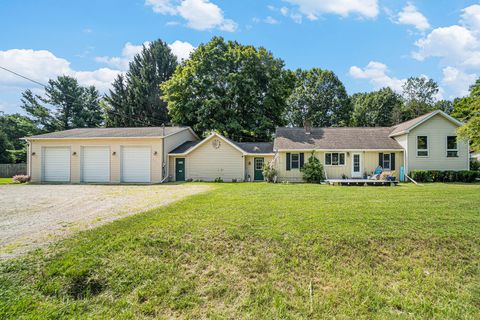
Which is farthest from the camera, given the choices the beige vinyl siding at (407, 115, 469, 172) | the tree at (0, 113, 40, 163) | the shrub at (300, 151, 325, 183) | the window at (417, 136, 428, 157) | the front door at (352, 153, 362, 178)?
the tree at (0, 113, 40, 163)

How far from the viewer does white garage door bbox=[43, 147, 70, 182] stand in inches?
788

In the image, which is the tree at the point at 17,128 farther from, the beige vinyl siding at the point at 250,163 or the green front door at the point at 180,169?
the beige vinyl siding at the point at 250,163

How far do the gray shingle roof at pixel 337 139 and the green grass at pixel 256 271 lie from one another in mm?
13387

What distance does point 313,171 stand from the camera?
18.4 meters

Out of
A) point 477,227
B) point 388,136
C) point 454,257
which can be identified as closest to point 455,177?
point 388,136

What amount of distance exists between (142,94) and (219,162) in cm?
1867

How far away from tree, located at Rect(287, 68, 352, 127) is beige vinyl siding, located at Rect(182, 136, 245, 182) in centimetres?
1785

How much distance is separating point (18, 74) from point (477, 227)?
1998 centimetres

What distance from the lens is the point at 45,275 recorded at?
154 inches

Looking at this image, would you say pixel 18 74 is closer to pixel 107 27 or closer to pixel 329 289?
pixel 107 27

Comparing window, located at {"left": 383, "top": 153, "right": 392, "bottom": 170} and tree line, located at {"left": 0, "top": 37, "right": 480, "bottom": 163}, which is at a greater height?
tree line, located at {"left": 0, "top": 37, "right": 480, "bottom": 163}

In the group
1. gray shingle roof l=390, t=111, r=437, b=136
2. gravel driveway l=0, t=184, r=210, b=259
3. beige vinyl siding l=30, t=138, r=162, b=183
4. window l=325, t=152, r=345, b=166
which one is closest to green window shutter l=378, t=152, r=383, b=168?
gray shingle roof l=390, t=111, r=437, b=136

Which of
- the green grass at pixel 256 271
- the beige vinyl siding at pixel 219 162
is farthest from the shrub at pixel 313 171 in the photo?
the green grass at pixel 256 271

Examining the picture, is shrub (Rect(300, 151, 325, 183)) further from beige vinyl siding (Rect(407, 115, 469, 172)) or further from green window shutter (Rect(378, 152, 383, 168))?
beige vinyl siding (Rect(407, 115, 469, 172))
